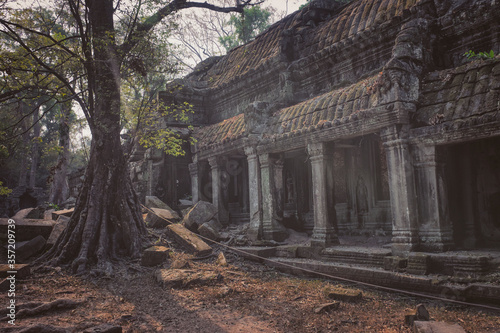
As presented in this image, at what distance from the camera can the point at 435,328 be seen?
344cm


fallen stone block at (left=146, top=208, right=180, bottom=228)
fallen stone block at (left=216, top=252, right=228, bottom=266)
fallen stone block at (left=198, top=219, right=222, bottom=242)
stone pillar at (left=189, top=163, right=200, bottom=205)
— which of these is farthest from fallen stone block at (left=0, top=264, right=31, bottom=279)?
stone pillar at (left=189, top=163, right=200, bottom=205)

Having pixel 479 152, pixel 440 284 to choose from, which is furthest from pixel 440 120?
pixel 440 284

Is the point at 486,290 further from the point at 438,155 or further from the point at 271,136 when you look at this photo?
the point at 271,136

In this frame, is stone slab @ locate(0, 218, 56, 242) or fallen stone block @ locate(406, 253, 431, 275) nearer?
fallen stone block @ locate(406, 253, 431, 275)

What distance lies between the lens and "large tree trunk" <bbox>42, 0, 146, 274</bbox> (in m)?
7.11

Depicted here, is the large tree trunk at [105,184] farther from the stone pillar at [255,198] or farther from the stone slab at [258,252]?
the stone pillar at [255,198]

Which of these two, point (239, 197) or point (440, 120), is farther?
point (239, 197)

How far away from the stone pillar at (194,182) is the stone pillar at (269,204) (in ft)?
10.3

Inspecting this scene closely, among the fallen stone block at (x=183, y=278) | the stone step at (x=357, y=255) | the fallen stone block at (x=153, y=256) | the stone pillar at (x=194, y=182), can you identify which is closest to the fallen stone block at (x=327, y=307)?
the stone step at (x=357, y=255)

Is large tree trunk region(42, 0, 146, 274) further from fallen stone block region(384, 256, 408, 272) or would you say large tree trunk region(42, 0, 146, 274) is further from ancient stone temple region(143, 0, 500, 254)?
fallen stone block region(384, 256, 408, 272)

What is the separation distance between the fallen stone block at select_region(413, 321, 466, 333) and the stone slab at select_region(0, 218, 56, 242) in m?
7.41

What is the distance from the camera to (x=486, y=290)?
4.35 m

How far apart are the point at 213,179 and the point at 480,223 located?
21.8 ft

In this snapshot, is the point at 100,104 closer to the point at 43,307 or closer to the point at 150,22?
the point at 150,22
